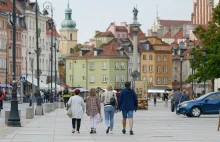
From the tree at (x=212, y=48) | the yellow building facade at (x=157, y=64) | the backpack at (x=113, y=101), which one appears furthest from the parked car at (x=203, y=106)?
the yellow building facade at (x=157, y=64)

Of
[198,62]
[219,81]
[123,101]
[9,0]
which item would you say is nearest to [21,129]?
[123,101]

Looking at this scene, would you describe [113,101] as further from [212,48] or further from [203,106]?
[212,48]

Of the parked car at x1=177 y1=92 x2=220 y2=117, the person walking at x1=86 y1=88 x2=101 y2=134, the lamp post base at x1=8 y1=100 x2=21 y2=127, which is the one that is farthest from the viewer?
the parked car at x1=177 y1=92 x2=220 y2=117

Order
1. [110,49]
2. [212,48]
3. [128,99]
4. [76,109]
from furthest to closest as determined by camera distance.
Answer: [110,49], [212,48], [76,109], [128,99]

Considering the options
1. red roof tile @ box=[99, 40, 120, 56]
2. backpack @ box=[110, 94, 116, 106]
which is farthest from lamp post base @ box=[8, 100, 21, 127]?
red roof tile @ box=[99, 40, 120, 56]

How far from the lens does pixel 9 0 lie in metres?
142

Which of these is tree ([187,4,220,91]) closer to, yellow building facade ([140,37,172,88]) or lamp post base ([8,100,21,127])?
lamp post base ([8,100,21,127])

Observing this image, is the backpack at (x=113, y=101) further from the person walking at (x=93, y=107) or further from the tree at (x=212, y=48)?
the tree at (x=212, y=48)

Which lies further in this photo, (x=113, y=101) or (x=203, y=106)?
(x=203, y=106)

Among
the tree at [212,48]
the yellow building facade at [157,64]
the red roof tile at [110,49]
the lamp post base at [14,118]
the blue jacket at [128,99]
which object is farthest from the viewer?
the yellow building facade at [157,64]

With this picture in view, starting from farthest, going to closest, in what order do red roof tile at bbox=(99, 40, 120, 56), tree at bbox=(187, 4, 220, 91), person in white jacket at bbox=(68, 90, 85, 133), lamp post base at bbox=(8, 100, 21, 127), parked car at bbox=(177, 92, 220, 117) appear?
red roof tile at bbox=(99, 40, 120, 56) → tree at bbox=(187, 4, 220, 91) → parked car at bbox=(177, 92, 220, 117) → lamp post base at bbox=(8, 100, 21, 127) → person in white jacket at bbox=(68, 90, 85, 133)

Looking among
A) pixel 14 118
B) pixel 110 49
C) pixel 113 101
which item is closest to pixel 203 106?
pixel 14 118

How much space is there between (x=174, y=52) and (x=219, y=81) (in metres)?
95.8

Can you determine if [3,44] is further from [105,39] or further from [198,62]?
[105,39]
